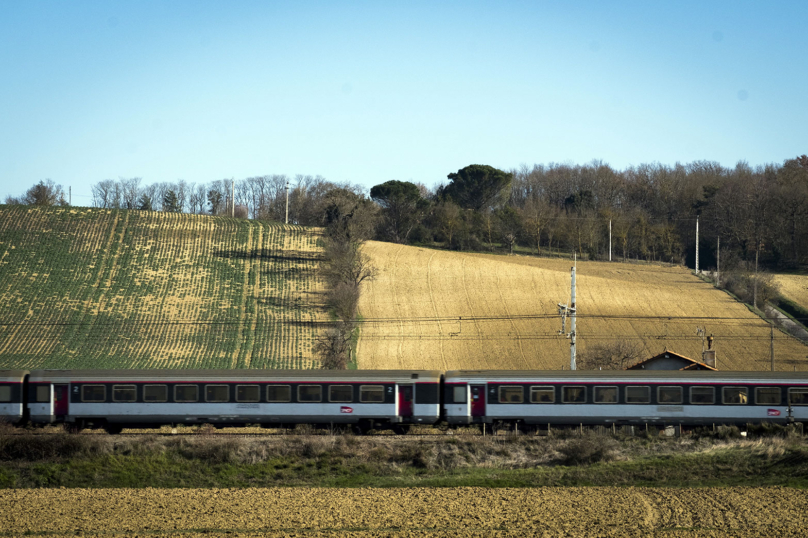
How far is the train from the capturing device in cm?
2802

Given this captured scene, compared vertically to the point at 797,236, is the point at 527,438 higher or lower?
lower

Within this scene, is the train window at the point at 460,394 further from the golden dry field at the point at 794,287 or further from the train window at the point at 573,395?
the golden dry field at the point at 794,287

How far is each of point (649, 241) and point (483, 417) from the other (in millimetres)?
79753

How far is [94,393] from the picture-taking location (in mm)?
28703

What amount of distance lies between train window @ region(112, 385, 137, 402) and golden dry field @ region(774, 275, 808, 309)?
202ft

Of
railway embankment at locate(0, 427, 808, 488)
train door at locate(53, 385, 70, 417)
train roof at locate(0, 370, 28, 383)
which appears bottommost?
railway embankment at locate(0, 427, 808, 488)

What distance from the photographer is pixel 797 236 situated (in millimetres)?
89500

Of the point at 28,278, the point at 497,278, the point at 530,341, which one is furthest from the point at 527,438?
the point at 28,278

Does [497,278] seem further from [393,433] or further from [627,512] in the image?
[627,512]

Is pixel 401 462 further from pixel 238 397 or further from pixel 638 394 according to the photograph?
pixel 638 394

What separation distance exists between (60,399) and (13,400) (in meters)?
1.82

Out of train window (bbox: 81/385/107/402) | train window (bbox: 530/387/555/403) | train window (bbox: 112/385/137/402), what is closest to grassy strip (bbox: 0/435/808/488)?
train window (bbox: 530/387/555/403)

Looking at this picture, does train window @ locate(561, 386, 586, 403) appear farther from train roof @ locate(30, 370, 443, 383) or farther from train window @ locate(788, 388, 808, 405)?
train window @ locate(788, 388, 808, 405)

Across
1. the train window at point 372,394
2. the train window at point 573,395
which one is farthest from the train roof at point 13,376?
the train window at point 573,395
